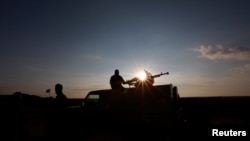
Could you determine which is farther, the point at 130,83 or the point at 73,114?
the point at 130,83

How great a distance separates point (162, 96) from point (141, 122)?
2.99 ft

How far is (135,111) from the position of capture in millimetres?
8383

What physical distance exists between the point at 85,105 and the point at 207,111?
4.12m

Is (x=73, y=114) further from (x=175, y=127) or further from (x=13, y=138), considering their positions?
(x=175, y=127)

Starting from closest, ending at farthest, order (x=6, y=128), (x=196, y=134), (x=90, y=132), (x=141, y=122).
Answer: (x=196, y=134) → (x=6, y=128) → (x=141, y=122) → (x=90, y=132)

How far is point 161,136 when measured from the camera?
8.44 meters

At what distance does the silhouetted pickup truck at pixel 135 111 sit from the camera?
820 centimetres

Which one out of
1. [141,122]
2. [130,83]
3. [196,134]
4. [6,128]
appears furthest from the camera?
[130,83]

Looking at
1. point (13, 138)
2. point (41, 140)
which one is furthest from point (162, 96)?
point (41, 140)

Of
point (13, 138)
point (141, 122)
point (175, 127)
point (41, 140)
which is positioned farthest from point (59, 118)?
point (41, 140)

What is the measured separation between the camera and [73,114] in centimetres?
918

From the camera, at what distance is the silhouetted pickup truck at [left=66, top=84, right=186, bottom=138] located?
820 cm

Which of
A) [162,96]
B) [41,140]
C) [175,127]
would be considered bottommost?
[41,140]

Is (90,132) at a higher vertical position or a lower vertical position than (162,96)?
lower
